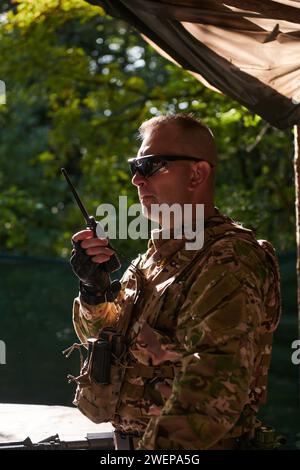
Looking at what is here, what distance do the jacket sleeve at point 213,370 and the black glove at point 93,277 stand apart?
1.39ft

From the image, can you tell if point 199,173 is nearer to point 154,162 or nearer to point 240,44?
point 154,162

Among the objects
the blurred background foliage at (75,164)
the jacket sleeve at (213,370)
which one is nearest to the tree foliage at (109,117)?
the blurred background foliage at (75,164)

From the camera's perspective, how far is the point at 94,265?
2518 millimetres

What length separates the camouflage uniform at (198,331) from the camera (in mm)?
2068

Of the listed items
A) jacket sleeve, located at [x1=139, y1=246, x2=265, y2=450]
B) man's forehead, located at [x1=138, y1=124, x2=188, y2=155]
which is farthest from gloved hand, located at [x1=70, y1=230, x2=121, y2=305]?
jacket sleeve, located at [x1=139, y1=246, x2=265, y2=450]

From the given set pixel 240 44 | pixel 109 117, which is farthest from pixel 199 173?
pixel 109 117

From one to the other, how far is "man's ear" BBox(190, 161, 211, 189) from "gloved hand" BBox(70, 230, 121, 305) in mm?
293

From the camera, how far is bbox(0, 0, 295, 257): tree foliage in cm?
798

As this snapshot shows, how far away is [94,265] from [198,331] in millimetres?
481

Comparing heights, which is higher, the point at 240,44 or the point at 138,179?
the point at 240,44

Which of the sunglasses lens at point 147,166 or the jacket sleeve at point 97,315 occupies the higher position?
the sunglasses lens at point 147,166

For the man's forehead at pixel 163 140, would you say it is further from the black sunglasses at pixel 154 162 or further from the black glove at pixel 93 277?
the black glove at pixel 93 277

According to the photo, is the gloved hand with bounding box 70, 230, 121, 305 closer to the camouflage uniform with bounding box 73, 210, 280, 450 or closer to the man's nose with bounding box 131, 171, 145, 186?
the camouflage uniform with bounding box 73, 210, 280, 450
